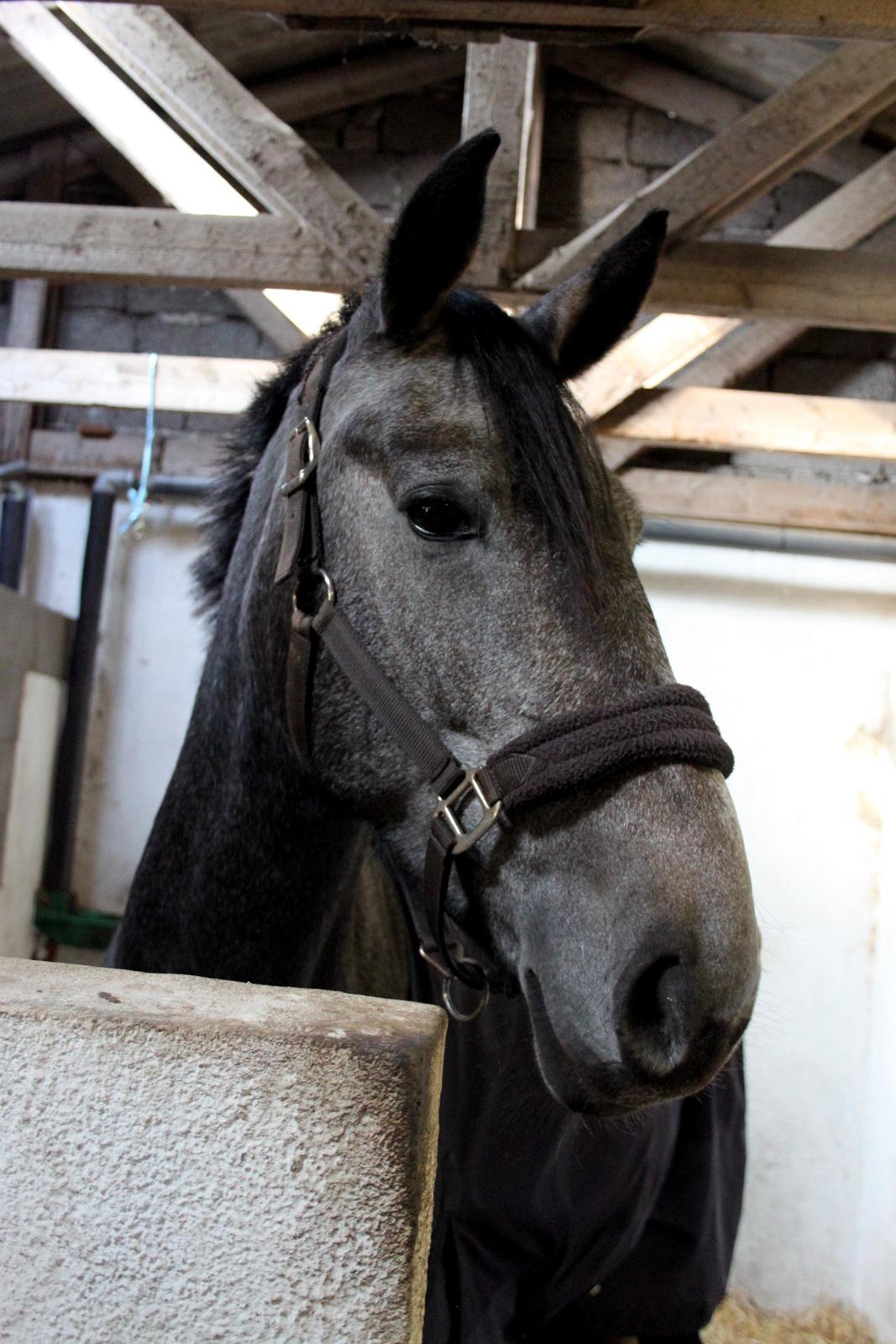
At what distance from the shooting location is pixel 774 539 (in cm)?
401

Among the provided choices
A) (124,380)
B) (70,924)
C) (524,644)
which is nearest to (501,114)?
(524,644)

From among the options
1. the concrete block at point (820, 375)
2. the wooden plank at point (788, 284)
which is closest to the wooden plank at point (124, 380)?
the wooden plank at point (788, 284)

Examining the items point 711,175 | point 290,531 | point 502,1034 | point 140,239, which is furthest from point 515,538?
point 140,239

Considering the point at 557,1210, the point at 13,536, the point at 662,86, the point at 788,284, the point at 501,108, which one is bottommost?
the point at 557,1210

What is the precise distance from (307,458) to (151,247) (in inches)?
48.3

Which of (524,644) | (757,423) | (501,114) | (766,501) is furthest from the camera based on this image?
(766,501)

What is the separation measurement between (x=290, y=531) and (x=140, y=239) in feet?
4.36

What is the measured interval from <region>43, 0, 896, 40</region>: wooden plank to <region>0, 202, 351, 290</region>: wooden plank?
763mm

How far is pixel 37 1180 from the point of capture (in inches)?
29.3

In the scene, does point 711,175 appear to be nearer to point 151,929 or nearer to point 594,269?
point 594,269

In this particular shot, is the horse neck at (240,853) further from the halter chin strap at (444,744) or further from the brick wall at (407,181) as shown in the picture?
the brick wall at (407,181)

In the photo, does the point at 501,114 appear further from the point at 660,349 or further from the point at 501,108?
the point at 660,349

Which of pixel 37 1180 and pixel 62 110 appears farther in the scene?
pixel 62 110

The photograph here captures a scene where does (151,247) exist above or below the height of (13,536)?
above
